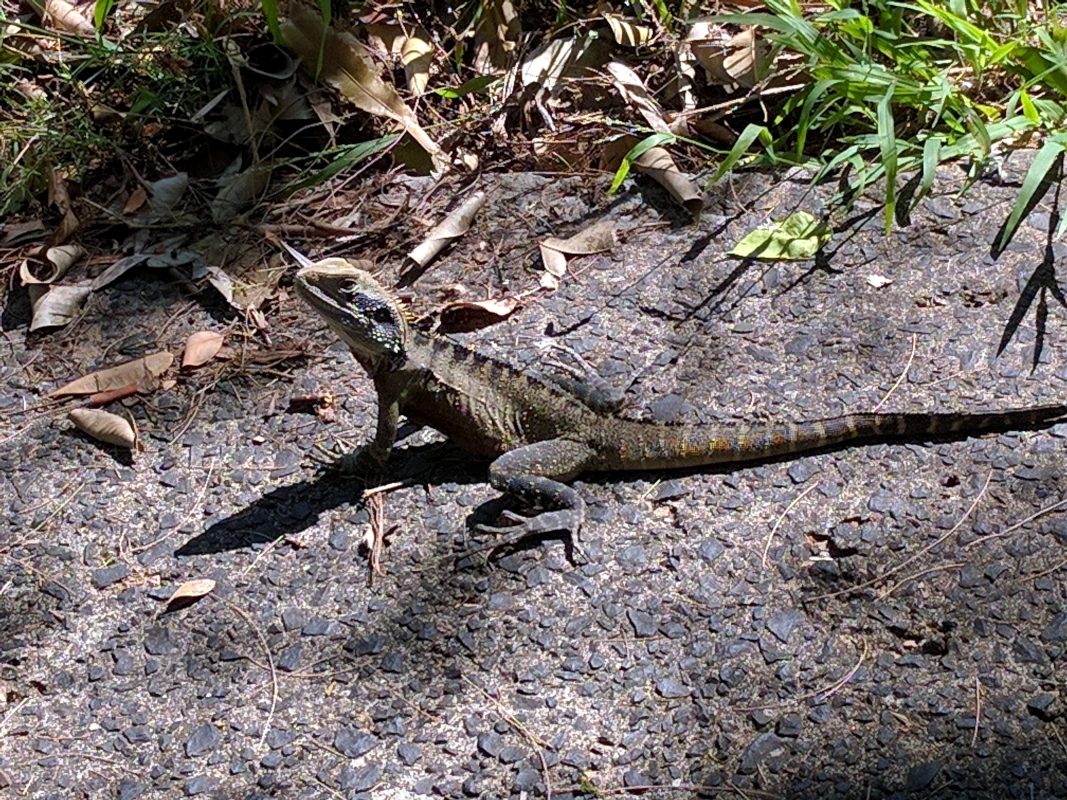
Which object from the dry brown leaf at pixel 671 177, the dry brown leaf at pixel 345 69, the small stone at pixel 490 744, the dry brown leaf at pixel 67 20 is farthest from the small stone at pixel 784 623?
the dry brown leaf at pixel 67 20

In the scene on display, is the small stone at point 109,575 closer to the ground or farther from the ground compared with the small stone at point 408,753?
closer to the ground

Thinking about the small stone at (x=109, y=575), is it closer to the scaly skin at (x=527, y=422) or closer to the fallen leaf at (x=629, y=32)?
the scaly skin at (x=527, y=422)

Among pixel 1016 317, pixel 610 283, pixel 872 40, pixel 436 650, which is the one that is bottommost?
pixel 436 650

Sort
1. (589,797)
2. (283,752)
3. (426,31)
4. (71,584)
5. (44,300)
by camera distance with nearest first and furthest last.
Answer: (589,797)
(283,752)
(71,584)
(44,300)
(426,31)

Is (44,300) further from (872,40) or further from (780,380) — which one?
(872,40)

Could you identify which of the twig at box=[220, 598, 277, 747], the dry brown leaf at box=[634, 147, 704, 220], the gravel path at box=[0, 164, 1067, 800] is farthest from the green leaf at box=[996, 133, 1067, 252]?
the twig at box=[220, 598, 277, 747]

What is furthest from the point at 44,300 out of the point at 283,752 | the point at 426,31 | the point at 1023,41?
the point at 1023,41
